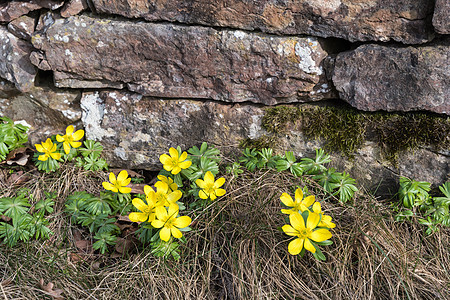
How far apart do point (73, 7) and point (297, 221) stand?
2.04 m

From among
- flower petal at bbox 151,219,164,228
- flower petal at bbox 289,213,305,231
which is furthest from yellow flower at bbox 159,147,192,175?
flower petal at bbox 289,213,305,231

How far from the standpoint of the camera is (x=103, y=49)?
250 centimetres

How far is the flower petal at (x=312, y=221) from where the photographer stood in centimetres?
182

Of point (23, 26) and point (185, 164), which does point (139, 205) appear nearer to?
point (185, 164)

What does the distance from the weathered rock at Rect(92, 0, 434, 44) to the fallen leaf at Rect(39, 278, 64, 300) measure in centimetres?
170

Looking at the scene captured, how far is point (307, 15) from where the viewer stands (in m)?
2.30

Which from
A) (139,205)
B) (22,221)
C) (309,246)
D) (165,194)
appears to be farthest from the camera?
(22,221)

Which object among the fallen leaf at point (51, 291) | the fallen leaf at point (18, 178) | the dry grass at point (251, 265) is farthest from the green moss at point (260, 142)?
the fallen leaf at point (18, 178)

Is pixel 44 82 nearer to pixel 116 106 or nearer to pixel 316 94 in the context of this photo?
pixel 116 106

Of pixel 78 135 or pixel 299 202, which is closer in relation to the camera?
pixel 299 202

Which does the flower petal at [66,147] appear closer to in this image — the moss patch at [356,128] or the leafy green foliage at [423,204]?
the moss patch at [356,128]

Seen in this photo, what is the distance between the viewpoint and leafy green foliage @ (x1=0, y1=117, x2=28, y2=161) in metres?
2.63

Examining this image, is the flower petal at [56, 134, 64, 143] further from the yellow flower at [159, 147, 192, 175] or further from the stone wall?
the yellow flower at [159, 147, 192, 175]

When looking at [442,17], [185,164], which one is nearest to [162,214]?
[185,164]
